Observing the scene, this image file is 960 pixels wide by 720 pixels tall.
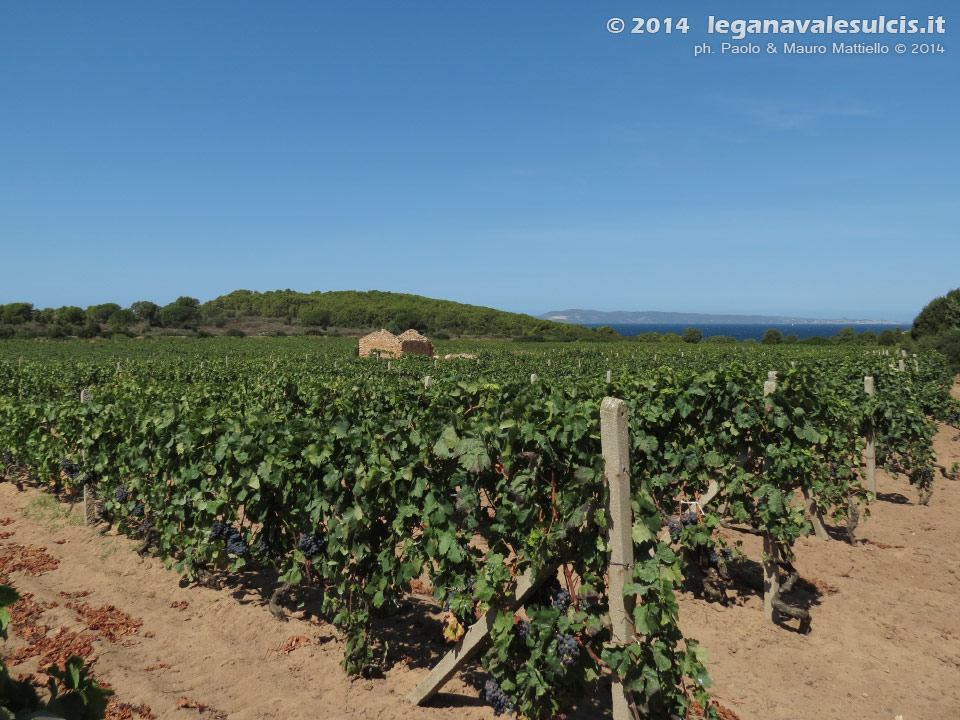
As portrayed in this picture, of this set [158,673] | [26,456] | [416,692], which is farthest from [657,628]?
[26,456]

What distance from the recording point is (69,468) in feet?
23.5

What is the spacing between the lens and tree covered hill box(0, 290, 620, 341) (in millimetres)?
74875

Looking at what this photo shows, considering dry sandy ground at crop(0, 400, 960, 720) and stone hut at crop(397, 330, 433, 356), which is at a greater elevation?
stone hut at crop(397, 330, 433, 356)

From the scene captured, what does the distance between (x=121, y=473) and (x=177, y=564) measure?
130 centimetres

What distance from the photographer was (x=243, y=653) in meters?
4.18

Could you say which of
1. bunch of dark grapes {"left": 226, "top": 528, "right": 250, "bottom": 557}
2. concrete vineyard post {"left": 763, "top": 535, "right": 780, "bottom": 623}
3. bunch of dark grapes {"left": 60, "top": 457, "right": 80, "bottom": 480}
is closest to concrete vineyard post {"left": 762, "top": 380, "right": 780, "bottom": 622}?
concrete vineyard post {"left": 763, "top": 535, "right": 780, "bottom": 623}

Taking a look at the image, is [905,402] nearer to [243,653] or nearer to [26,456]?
[243,653]

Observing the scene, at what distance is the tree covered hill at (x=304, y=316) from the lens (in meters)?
74.9

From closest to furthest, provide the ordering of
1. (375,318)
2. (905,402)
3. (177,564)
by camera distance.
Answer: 1. (177,564)
2. (905,402)
3. (375,318)

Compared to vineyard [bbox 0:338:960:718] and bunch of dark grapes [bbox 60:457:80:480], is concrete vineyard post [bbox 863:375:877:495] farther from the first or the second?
bunch of dark grapes [bbox 60:457:80:480]

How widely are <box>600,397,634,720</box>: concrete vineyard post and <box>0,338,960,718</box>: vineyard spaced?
0.03 meters

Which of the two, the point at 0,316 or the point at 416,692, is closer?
the point at 416,692

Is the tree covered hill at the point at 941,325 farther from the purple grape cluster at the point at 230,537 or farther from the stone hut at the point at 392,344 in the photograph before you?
the purple grape cluster at the point at 230,537

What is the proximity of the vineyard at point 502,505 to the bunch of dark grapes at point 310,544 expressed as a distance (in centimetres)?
1
